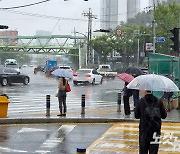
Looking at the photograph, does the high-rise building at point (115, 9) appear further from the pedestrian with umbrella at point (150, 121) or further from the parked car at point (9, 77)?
the pedestrian with umbrella at point (150, 121)

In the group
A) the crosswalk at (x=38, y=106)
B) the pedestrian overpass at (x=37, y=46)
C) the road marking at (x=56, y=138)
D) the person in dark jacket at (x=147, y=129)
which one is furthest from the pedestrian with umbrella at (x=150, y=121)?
the pedestrian overpass at (x=37, y=46)

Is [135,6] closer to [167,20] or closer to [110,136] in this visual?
[167,20]

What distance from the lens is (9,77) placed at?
39531 mm

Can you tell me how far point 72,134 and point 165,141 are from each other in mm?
2874

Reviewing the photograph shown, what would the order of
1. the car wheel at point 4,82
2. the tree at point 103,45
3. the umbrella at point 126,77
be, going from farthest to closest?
the tree at point 103,45
the car wheel at point 4,82
the umbrella at point 126,77

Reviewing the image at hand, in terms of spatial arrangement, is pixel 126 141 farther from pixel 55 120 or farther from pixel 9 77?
pixel 9 77

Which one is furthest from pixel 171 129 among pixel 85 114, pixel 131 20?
pixel 131 20

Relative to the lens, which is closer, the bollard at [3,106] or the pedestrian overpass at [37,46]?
the bollard at [3,106]

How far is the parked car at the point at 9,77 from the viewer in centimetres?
3891

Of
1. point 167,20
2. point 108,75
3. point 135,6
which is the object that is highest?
point 135,6

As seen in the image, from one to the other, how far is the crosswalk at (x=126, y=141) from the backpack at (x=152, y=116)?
2755mm

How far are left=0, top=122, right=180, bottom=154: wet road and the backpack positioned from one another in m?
2.76

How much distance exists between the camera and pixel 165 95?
1986cm

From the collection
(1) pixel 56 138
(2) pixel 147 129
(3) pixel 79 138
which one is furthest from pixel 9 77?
(2) pixel 147 129
